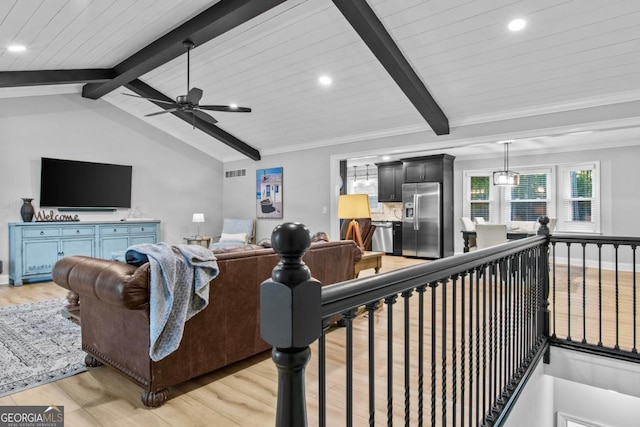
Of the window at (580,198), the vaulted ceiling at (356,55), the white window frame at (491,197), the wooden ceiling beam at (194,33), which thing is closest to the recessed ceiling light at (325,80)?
the vaulted ceiling at (356,55)

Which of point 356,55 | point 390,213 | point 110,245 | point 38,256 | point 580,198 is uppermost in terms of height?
point 356,55

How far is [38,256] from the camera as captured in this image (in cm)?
550

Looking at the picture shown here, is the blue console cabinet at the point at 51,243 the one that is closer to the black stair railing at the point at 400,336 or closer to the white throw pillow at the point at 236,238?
the white throw pillow at the point at 236,238

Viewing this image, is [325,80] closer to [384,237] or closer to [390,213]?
[384,237]

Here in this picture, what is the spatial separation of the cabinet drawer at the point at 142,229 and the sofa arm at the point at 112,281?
14.8 ft

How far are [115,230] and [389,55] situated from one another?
5225 mm

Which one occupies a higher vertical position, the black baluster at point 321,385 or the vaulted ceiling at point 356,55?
the vaulted ceiling at point 356,55

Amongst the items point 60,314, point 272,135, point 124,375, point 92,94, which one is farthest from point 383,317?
point 92,94

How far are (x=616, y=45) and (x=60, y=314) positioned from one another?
613 centimetres

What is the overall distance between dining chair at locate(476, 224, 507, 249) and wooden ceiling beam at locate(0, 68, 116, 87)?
5783mm

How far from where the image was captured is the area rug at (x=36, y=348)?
94.4 inches

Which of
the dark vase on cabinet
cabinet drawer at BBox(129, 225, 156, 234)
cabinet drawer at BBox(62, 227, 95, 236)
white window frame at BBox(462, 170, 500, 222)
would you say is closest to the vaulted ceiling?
the dark vase on cabinet

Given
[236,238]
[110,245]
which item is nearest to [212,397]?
[110,245]

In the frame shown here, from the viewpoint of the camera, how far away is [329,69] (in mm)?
4758
